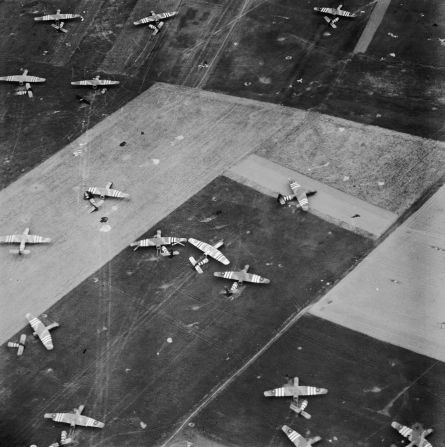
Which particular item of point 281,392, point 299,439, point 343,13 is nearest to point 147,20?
point 343,13

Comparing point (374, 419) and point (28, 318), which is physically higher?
point (28, 318)

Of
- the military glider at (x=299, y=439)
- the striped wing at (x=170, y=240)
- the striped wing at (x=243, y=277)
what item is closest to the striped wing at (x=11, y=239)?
the striped wing at (x=170, y=240)

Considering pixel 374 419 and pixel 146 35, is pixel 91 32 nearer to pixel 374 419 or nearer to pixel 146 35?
pixel 146 35

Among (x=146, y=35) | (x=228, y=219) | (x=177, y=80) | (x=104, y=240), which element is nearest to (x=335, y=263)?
(x=228, y=219)

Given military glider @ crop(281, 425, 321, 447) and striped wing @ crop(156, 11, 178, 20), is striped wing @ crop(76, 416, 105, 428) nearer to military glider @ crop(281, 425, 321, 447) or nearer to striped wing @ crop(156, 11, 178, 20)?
military glider @ crop(281, 425, 321, 447)

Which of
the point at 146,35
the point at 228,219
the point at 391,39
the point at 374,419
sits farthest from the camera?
the point at 146,35

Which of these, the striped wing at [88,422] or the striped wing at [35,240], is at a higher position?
the striped wing at [35,240]

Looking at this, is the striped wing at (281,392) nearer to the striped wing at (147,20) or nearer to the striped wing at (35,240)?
the striped wing at (35,240)
